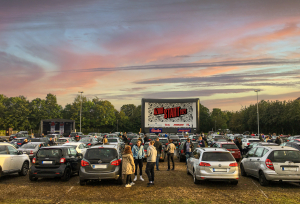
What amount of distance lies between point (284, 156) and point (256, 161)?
4.27 ft

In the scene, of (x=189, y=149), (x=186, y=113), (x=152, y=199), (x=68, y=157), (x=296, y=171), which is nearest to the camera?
(x=152, y=199)

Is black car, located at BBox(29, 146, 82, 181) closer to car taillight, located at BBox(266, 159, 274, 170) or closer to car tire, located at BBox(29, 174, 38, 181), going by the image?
car tire, located at BBox(29, 174, 38, 181)

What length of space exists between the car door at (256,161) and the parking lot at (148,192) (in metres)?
0.47

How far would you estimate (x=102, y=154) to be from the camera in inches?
422

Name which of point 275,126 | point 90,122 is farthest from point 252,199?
point 90,122

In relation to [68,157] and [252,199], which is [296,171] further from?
[68,157]

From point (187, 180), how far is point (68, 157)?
5.25 metres

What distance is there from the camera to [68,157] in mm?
12164

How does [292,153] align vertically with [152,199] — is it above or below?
above

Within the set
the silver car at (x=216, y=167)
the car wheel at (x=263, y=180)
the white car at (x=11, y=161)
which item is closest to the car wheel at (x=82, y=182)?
the white car at (x=11, y=161)

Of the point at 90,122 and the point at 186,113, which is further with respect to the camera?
the point at 90,122

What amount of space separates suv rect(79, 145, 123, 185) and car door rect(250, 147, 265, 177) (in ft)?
18.0

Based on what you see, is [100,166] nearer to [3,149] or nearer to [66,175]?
[66,175]

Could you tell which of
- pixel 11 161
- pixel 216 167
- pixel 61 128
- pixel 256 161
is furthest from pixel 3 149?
pixel 61 128
